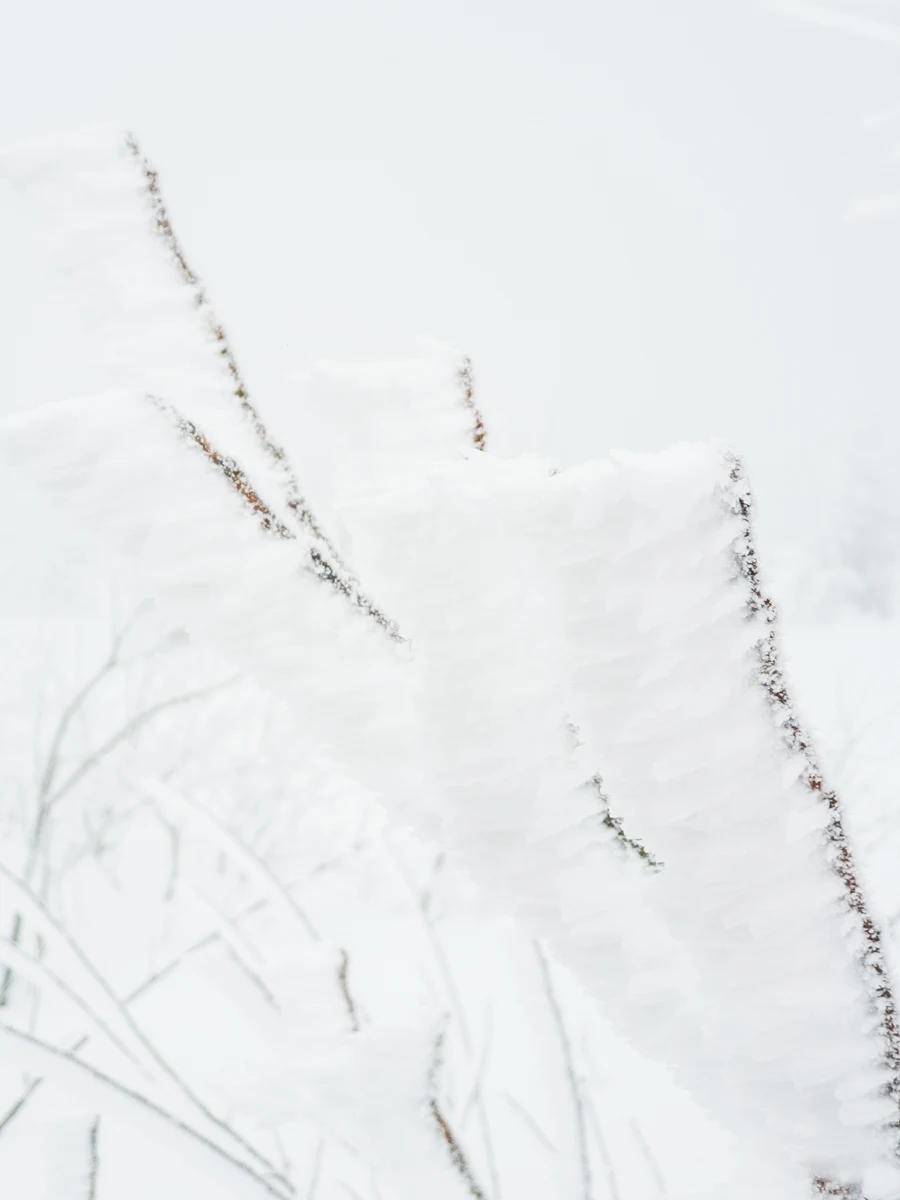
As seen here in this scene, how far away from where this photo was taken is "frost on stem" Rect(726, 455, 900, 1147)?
0.50ft

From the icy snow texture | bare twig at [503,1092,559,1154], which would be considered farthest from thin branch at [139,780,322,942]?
bare twig at [503,1092,559,1154]

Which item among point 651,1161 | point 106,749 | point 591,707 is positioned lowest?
point 651,1161

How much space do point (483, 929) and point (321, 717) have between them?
85 cm

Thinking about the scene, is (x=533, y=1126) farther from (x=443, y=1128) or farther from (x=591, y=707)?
(x=591, y=707)

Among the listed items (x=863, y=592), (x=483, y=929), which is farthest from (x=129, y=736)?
(x=863, y=592)

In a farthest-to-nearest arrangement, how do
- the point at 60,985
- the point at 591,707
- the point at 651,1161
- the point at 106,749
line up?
the point at 106,749, the point at 651,1161, the point at 60,985, the point at 591,707

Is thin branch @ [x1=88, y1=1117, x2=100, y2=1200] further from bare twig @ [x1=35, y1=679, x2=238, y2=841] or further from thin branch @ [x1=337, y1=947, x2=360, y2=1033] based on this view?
bare twig @ [x1=35, y1=679, x2=238, y2=841]

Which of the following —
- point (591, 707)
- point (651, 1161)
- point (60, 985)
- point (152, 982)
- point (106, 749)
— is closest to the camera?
point (591, 707)

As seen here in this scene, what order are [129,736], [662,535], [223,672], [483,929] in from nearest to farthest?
[662,535] → [483,929] → [129,736] → [223,672]

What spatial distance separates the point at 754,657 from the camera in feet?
0.52

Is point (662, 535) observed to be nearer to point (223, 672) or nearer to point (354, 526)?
point (354, 526)

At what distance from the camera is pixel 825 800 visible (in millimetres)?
181

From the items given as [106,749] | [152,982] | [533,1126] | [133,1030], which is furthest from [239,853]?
[106,749]

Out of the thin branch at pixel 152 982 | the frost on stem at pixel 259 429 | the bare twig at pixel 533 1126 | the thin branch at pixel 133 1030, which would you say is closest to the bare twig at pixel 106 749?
the thin branch at pixel 152 982
